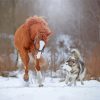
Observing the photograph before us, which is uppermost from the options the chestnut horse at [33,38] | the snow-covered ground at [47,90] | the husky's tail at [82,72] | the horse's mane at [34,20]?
the horse's mane at [34,20]

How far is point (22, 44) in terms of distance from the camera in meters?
2.82

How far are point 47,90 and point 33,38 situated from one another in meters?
0.54

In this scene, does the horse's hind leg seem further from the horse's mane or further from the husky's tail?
the husky's tail

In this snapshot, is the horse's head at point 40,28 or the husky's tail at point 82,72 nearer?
the horse's head at point 40,28

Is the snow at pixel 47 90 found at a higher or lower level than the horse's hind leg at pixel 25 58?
lower

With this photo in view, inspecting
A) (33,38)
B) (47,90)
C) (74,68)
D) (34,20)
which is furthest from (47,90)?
(34,20)

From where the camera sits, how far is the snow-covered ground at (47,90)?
274cm

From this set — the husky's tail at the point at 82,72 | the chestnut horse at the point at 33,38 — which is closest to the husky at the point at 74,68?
the husky's tail at the point at 82,72

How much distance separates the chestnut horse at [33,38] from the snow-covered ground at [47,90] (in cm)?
9

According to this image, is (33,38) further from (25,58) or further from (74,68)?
(74,68)

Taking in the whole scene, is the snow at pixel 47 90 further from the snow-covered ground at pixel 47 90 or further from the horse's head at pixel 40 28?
the horse's head at pixel 40 28

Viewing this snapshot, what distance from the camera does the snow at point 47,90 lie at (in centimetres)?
274

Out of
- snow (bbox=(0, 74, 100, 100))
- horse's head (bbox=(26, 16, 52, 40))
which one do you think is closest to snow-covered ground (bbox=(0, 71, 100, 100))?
snow (bbox=(0, 74, 100, 100))

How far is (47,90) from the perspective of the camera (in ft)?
9.28
